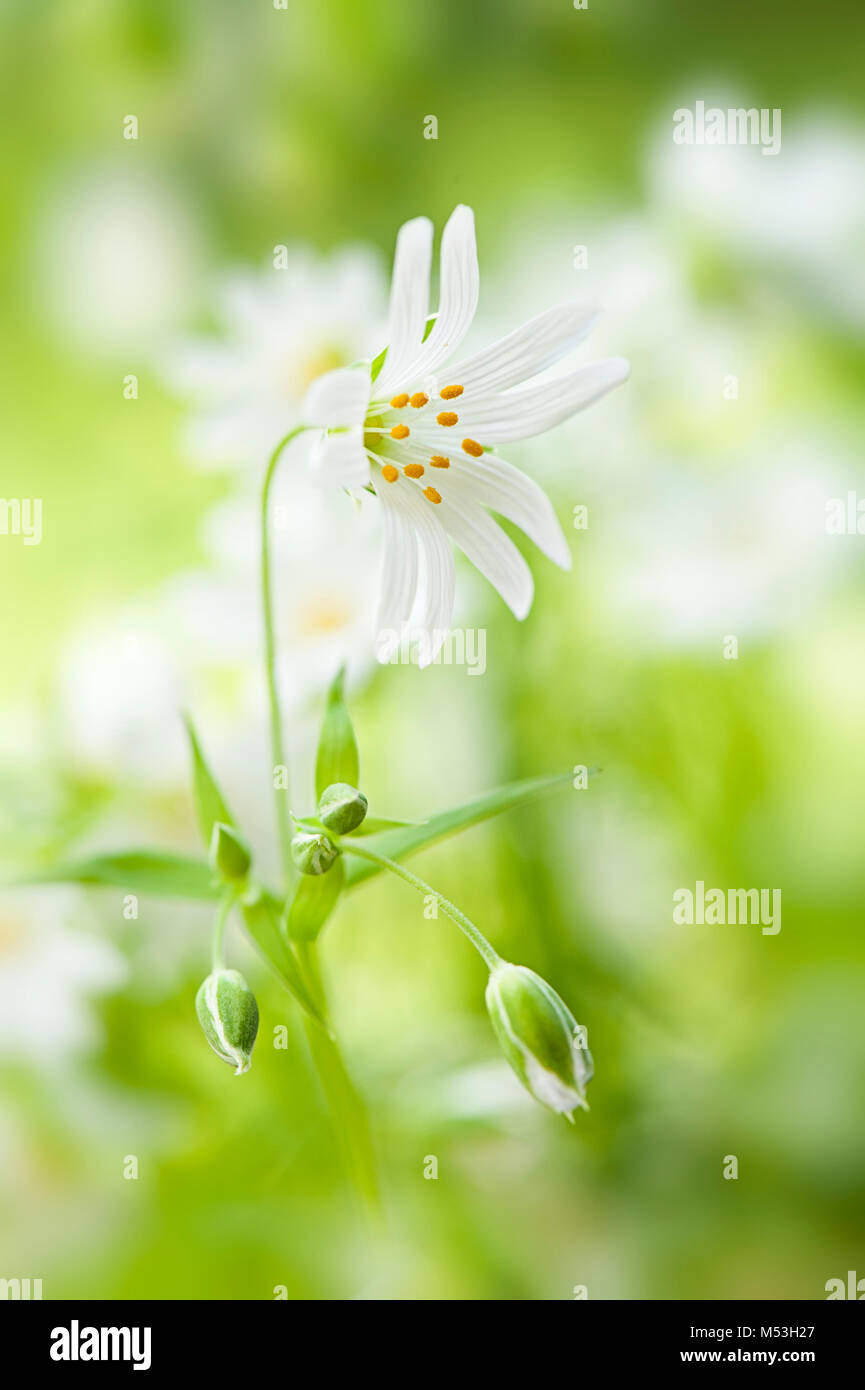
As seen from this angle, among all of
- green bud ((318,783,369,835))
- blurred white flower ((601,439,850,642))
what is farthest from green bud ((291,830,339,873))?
blurred white flower ((601,439,850,642))

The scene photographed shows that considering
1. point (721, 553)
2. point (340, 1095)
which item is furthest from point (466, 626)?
point (340, 1095)

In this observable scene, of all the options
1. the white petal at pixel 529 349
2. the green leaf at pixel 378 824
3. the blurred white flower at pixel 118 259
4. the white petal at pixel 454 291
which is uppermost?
the blurred white flower at pixel 118 259

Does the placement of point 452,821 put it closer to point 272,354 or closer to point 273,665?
point 273,665

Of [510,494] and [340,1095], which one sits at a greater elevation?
[510,494]

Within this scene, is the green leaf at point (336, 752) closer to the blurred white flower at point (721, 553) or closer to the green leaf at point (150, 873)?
the green leaf at point (150, 873)

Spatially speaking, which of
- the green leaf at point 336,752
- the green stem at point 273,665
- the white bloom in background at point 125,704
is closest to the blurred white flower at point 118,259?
the white bloom in background at point 125,704

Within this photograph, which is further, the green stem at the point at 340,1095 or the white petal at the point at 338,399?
the green stem at the point at 340,1095

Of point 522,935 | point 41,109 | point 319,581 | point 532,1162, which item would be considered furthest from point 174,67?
point 532,1162
